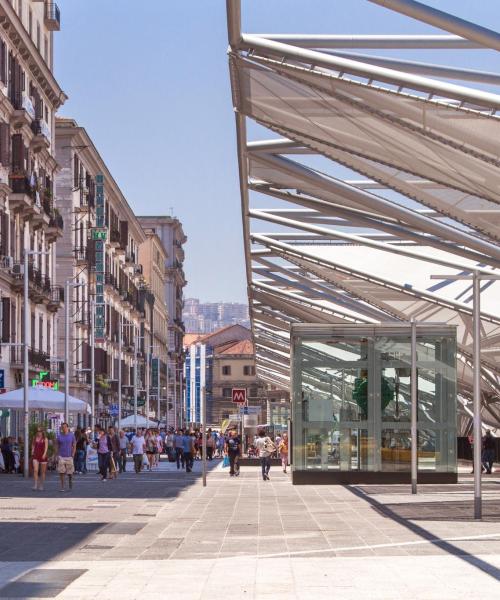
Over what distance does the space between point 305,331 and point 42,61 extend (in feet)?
93.5

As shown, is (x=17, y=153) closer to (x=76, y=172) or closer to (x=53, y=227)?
(x=53, y=227)

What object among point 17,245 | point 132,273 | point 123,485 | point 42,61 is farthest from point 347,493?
point 132,273

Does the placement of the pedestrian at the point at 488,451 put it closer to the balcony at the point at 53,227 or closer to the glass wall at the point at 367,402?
the glass wall at the point at 367,402

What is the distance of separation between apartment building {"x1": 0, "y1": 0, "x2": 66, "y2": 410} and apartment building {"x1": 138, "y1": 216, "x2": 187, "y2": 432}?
85.2 m

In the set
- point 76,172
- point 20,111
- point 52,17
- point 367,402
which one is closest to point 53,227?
point 52,17

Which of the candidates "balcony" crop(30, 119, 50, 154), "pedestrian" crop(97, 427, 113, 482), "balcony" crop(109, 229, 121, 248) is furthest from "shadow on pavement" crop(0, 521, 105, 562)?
"balcony" crop(109, 229, 121, 248)

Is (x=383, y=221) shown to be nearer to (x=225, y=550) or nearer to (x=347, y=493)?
(x=347, y=493)

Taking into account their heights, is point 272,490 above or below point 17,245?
below

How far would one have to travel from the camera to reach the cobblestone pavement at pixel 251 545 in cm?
1339

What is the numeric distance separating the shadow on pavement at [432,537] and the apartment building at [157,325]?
9541 cm

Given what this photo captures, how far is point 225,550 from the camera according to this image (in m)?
17.8

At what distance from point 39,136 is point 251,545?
44729 millimetres

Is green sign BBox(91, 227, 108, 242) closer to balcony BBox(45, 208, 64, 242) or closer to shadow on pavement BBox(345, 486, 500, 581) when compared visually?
balcony BBox(45, 208, 64, 242)

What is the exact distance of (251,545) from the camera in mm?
18516
